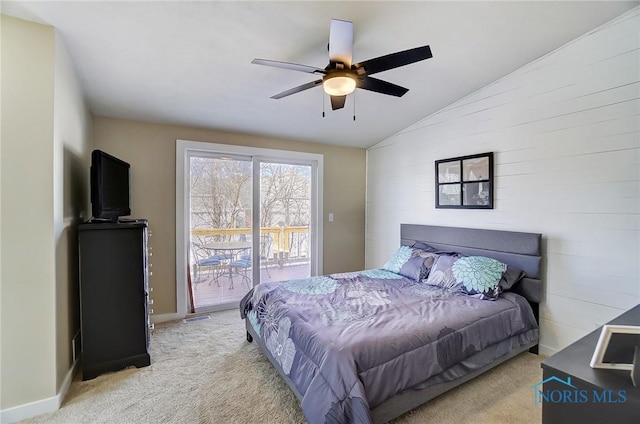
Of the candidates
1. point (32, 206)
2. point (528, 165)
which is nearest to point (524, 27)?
point (528, 165)

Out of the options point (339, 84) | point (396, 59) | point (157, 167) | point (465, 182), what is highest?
point (396, 59)

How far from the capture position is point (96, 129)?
318cm

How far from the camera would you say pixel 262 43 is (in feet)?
7.48

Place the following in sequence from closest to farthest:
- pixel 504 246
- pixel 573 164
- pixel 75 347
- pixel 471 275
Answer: pixel 75 347, pixel 573 164, pixel 471 275, pixel 504 246

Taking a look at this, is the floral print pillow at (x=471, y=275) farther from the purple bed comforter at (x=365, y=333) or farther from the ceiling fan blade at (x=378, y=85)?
the ceiling fan blade at (x=378, y=85)

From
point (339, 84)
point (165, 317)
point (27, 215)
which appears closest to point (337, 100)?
point (339, 84)

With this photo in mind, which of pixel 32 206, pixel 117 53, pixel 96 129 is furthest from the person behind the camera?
pixel 96 129

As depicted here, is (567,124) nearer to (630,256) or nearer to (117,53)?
(630,256)

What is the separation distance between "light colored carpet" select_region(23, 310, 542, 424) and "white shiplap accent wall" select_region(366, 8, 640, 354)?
0.77 m

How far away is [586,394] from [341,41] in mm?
2000

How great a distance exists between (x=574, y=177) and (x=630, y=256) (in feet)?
2.36

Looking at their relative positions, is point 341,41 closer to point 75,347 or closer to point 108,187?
point 108,187

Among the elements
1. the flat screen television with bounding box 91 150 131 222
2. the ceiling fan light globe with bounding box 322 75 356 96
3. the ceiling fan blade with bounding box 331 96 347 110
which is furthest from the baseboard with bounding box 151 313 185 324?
the ceiling fan light globe with bounding box 322 75 356 96

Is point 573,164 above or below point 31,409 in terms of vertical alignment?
above
